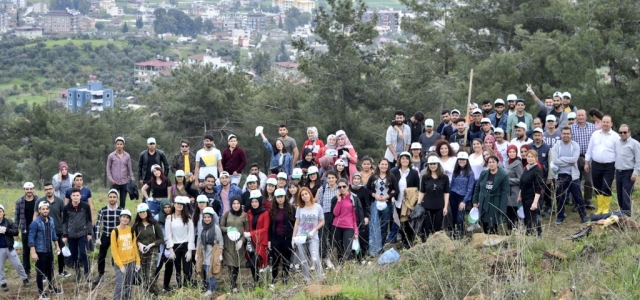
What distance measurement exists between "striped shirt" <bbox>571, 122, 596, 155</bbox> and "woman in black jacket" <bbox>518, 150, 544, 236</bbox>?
1617 millimetres

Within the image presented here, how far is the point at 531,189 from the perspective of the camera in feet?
36.3

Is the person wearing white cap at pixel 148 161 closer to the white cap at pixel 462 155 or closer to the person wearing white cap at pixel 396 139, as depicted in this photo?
the person wearing white cap at pixel 396 139

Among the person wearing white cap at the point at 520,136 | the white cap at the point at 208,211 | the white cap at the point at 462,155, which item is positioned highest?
the person wearing white cap at the point at 520,136

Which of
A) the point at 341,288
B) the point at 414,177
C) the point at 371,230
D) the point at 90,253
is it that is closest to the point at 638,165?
the point at 414,177

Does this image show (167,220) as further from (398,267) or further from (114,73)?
(114,73)

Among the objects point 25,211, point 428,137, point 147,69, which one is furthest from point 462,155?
point 147,69

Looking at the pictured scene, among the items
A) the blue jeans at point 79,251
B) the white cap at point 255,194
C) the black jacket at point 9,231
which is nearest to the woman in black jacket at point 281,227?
the white cap at point 255,194

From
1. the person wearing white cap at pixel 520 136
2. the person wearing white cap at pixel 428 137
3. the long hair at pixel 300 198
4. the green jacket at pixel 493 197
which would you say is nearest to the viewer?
the long hair at pixel 300 198

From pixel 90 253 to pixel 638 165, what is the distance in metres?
8.34

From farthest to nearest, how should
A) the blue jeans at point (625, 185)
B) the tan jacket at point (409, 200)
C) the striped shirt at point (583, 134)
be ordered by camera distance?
the striped shirt at point (583, 134), the blue jeans at point (625, 185), the tan jacket at point (409, 200)

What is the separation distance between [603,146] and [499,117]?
2106mm

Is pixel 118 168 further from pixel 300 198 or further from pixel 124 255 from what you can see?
pixel 300 198

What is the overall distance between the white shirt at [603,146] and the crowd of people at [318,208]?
0.05 feet

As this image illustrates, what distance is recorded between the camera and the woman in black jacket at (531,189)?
1090cm
